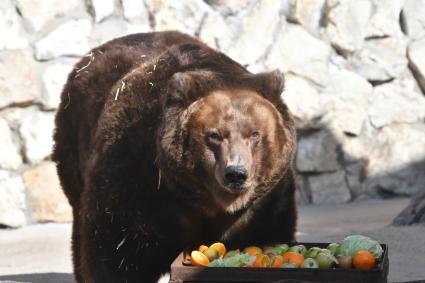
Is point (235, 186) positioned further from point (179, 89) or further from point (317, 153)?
point (317, 153)

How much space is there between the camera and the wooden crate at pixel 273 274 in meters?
3.58

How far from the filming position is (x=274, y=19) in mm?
8508

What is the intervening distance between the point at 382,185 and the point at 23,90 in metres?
3.40

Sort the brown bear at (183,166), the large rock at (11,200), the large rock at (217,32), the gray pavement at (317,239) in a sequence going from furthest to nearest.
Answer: the large rock at (217,32) → the large rock at (11,200) → the gray pavement at (317,239) → the brown bear at (183,166)

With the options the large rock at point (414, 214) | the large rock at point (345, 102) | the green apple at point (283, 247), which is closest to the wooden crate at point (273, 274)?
the green apple at point (283, 247)

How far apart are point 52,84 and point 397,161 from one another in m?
3.27

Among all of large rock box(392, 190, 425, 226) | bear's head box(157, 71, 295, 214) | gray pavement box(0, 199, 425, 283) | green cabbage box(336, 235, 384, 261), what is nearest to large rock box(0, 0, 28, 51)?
gray pavement box(0, 199, 425, 283)

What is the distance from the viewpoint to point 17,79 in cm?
790

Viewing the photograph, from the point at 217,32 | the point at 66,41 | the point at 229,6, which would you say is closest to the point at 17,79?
the point at 66,41

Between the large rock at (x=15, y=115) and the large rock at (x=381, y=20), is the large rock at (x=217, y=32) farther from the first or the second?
the large rock at (x=15, y=115)

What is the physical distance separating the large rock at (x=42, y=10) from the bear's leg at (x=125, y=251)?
12.8 ft

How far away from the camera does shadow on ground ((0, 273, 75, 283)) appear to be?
603 cm

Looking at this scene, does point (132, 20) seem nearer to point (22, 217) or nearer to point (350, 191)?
point (22, 217)

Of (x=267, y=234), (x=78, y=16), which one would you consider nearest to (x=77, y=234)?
(x=267, y=234)
